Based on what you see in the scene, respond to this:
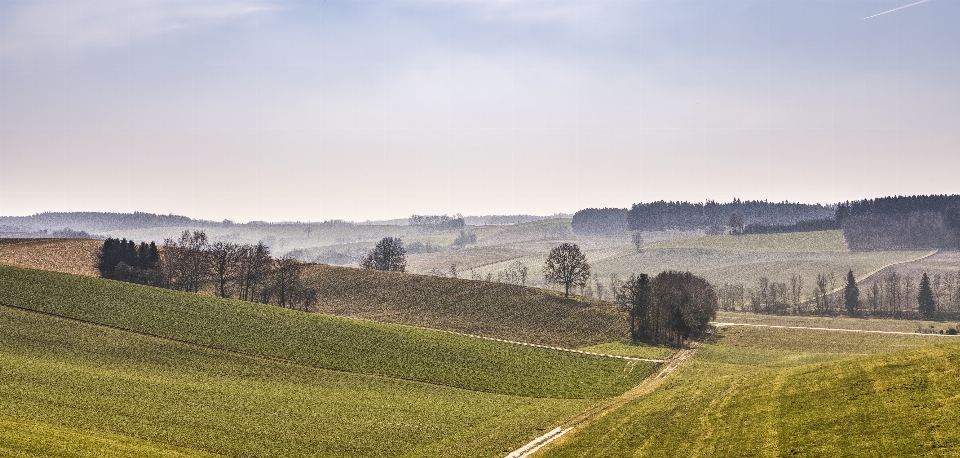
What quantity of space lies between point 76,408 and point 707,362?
251 ft

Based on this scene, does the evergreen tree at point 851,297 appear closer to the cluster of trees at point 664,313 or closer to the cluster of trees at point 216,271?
the cluster of trees at point 664,313

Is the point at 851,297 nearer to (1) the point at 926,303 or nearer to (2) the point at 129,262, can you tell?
(1) the point at 926,303

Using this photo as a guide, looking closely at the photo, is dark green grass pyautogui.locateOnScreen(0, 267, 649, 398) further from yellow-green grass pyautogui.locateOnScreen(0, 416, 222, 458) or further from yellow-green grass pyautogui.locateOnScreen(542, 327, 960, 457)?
yellow-green grass pyautogui.locateOnScreen(0, 416, 222, 458)

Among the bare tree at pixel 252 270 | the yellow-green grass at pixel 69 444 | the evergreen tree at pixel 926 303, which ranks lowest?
the evergreen tree at pixel 926 303

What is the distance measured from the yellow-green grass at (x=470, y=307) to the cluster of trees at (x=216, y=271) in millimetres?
7974

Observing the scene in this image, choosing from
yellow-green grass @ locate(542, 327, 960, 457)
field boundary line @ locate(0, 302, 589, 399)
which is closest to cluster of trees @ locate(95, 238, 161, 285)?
field boundary line @ locate(0, 302, 589, 399)

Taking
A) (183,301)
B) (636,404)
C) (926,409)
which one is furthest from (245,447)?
(183,301)

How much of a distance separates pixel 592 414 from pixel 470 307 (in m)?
78.1

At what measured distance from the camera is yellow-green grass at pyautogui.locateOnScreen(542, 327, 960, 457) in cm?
3234

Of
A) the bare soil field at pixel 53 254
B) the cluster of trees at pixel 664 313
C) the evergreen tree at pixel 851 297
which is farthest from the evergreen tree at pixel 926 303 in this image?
the bare soil field at pixel 53 254

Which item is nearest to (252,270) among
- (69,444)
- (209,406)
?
(209,406)

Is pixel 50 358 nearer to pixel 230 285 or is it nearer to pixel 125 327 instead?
pixel 125 327

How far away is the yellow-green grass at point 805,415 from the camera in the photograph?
32344 millimetres

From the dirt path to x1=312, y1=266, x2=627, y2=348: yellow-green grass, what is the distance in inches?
1090
